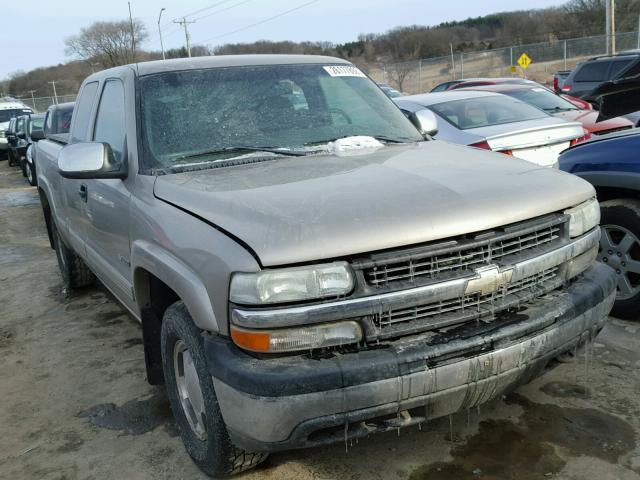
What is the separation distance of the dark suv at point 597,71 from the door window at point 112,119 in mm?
13696

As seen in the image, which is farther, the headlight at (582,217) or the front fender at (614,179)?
the front fender at (614,179)

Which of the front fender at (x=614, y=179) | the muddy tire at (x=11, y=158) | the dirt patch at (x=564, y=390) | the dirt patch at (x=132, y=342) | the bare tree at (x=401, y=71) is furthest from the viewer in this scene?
the bare tree at (x=401, y=71)

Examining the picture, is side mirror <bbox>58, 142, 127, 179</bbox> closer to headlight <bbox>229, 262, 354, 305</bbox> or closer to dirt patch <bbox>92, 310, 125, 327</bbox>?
headlight <bbox>229, 262, 354, 305</bbox>

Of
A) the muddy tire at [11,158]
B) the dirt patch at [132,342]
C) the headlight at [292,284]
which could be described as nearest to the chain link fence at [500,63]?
the muddy tire at [11,158]

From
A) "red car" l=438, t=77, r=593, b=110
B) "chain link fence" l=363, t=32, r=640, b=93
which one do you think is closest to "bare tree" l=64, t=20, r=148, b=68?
"chain link fence" l=363, t=32, r=640, b=93

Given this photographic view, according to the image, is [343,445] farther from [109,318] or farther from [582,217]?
[109,318]

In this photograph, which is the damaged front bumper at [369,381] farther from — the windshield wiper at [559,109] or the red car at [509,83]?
the red car at [509,83]

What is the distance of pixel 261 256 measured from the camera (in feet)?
7.43

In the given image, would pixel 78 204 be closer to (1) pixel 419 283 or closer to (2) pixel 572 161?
(1) pixel 419 283

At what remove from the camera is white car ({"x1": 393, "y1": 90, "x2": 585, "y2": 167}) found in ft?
22.6

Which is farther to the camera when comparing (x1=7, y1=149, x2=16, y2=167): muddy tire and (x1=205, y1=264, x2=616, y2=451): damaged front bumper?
(x1=7, y1=149, x2=16, y2=167): muddy tire

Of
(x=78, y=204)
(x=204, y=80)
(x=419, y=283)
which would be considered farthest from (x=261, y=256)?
(x=78, y=204)

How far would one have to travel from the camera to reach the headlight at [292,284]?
→ 2.27 m

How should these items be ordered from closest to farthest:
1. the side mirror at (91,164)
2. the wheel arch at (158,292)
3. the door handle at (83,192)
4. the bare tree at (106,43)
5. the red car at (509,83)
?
the wheel arch at (158,292), the side mirror at (91,164), the door handle at (83,192), the red car at (509,83), the bare tree at (106,43)
